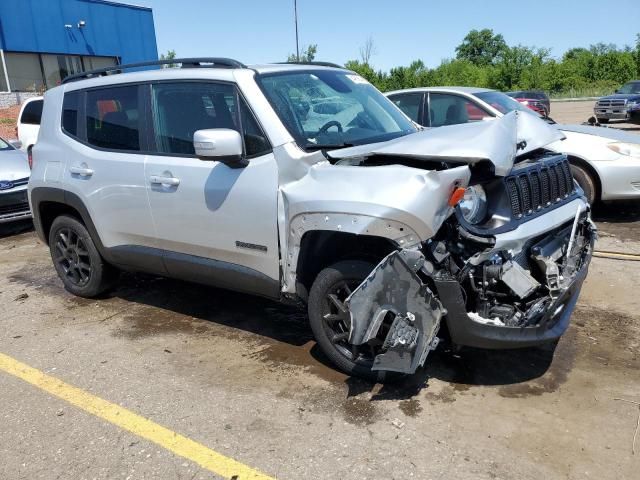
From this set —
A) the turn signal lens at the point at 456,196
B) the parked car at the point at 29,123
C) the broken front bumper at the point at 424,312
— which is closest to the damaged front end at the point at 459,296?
the broken front bumper at the point at 424,312

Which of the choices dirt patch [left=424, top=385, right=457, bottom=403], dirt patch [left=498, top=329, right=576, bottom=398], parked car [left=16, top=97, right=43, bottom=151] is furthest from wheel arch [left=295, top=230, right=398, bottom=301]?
parked car [left=16, top=97, right=43, bottom=151]

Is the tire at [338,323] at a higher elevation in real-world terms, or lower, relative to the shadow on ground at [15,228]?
higher

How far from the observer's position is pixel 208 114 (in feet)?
12.9

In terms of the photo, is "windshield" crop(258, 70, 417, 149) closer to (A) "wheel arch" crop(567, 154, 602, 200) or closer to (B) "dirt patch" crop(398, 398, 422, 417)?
(B) "dirt patch" crop(398, 398, 422, 417)

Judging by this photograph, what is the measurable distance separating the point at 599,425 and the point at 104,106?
4194 millimetres

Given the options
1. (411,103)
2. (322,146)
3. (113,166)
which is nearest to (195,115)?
(113,166)

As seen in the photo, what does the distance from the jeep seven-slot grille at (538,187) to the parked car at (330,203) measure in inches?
0.6

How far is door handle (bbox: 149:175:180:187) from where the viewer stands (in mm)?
4003

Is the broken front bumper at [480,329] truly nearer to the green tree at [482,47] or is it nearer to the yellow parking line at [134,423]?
the yellow parking line at [134,423]

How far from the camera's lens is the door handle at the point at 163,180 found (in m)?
4.00

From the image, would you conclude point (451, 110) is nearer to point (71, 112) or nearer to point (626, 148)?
point (626, 148)

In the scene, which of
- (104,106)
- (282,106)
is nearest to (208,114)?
(282,106)

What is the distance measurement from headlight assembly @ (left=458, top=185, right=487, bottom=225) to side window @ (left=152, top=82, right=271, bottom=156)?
1269 millimetres

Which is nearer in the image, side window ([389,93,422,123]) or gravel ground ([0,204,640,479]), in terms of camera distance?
gravel ground ([0,204,640,479])
